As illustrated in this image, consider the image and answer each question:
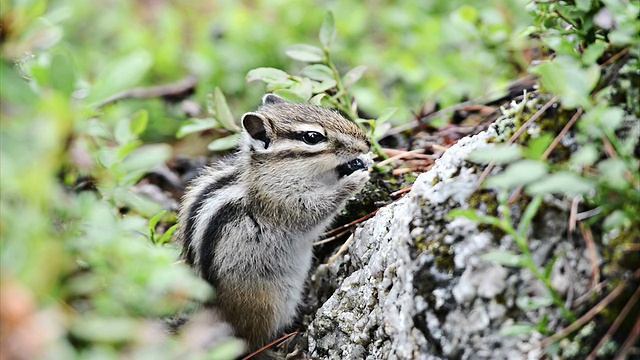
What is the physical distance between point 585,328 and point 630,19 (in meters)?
0.93

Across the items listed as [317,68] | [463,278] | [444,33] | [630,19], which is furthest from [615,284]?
[444,33]

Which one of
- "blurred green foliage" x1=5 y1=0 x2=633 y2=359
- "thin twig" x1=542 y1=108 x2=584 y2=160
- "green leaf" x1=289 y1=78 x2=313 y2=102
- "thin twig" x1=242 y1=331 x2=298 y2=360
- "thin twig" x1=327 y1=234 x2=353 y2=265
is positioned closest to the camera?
"blurred green foliage" x1=5 y1=0 x2=633 y2=359

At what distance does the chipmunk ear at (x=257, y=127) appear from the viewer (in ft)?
13.6

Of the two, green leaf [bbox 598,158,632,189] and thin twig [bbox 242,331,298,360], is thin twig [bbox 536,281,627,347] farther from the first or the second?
thin twig [bbox 242,331,298,360]

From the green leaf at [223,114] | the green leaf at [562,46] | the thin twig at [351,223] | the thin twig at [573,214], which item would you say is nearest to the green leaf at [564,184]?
the thin twig at [573,214]

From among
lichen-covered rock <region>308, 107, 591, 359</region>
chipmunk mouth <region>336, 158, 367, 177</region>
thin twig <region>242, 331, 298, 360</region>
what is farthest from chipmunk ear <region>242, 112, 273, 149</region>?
lichen-covered rock <region>308, 107, 591, 359</region>

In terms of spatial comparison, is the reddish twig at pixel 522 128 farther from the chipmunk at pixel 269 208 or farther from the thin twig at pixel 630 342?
the chipmunk at pixel 269 208

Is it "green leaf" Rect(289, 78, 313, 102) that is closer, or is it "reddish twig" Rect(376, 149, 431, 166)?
"green leaf" Rect(289, 78, 313, 102)

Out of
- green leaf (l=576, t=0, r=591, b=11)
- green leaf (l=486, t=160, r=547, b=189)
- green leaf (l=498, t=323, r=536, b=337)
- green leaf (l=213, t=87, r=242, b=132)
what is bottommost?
green leaf (l=213, t=87, r=242, b=132)

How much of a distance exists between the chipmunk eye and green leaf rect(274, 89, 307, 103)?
0.60 feet

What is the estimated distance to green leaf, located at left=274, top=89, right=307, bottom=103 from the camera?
12.9 feet

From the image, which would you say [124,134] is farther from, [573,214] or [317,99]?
A: [573,214]

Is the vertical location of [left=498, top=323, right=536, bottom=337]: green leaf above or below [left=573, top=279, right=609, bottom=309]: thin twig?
below

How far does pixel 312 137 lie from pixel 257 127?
1.06 feet
